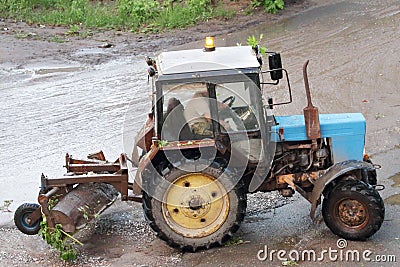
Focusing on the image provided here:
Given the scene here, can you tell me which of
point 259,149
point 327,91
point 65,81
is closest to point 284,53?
point 327,91

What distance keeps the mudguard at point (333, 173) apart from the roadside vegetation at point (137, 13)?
46.4 feet

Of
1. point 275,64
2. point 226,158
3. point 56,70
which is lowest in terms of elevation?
point 226,158

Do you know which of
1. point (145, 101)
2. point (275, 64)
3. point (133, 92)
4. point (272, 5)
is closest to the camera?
point (275, 64)

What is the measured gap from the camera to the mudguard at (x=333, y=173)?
26.7 ft

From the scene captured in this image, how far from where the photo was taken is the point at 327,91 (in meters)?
15.1

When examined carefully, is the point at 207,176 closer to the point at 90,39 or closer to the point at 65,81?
the point at 65,81

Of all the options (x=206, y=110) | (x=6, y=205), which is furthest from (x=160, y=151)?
(x=6, y=205)

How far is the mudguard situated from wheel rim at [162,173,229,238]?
987 millimetres

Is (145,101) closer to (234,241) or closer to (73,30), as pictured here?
(234,241)

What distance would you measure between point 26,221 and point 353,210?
12.7 feet

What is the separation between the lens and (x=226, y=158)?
825cm

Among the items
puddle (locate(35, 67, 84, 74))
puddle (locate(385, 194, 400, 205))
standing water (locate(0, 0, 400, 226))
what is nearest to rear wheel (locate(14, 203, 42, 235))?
standing water (locate(0, 0, 400, 226))

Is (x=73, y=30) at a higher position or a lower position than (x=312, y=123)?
higher

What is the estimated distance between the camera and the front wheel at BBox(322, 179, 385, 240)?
26.4 feet
